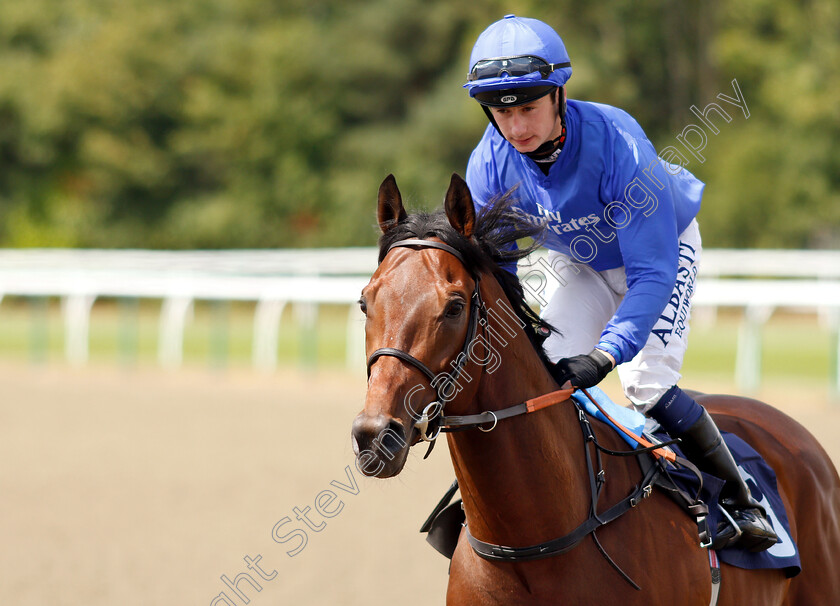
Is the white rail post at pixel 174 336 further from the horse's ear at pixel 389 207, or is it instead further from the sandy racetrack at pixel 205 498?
the horse's ear at pixel 389 207

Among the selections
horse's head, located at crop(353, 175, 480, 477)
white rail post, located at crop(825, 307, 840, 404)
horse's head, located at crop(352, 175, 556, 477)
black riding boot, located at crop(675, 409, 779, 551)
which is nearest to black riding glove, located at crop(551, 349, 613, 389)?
horse's head, located at crop(352, 175, 556, 477)

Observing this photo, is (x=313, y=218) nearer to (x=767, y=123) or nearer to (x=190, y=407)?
(x=767, y=123)

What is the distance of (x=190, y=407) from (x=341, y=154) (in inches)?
718

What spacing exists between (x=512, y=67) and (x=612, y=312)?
961 millimetres

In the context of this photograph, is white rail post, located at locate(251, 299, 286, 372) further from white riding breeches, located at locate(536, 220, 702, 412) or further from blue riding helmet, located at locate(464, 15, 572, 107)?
blue riding helmet, located at locate(464, 15, 572, 107)

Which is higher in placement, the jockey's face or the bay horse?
the jockey's face

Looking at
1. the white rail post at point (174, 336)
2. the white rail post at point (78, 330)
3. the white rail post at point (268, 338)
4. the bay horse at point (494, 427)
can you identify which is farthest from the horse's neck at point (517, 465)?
the white rail post at point (78, 330)

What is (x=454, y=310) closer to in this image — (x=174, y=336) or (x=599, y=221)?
(x=599, y=221)

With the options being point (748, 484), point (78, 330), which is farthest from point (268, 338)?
point (748, 484)

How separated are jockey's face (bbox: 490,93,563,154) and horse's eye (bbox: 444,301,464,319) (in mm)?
743

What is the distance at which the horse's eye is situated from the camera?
7.54ft

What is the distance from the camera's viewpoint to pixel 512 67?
2771 millimetres

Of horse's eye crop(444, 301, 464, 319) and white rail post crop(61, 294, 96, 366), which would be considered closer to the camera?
horse's eye crop(444, 301, 464, 319)

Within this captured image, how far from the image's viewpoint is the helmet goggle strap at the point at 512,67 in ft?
9.08
